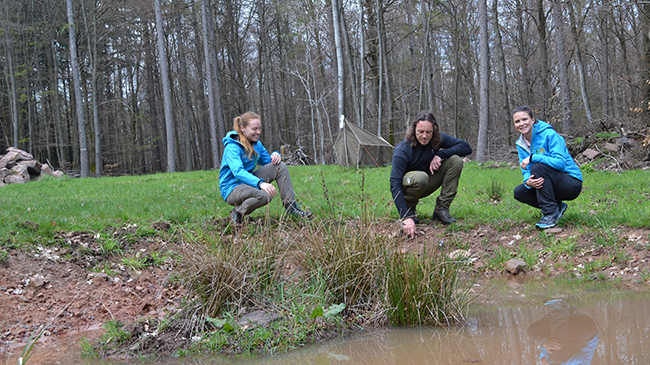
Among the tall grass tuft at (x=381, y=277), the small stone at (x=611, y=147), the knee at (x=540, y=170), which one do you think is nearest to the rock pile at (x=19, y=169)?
the tall grass tuft at (x=381, y=277)

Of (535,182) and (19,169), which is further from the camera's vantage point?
(19,169)

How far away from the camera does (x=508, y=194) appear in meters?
6.93

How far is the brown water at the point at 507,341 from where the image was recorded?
2.29m

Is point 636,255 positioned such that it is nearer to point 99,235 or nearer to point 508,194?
point 508,194

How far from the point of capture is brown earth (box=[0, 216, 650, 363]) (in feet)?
10.9

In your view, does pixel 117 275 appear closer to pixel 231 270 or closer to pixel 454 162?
pixel 231 270

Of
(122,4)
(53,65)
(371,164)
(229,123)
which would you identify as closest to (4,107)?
(53,65)

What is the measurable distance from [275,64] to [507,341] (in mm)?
27265

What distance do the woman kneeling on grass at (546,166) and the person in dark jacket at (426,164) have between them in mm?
688

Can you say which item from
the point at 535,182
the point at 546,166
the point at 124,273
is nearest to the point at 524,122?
the point at 546,166

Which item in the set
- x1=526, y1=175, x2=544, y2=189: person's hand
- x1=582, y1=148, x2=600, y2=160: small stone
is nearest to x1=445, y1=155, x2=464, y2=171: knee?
x1=526, y1=175, x2=544, y2=189: person's hand

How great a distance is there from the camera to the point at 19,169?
1460cm

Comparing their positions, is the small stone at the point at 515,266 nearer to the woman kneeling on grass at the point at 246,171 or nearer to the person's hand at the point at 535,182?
the person's hand at the point at 535,182

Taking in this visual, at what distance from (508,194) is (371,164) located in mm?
7044
